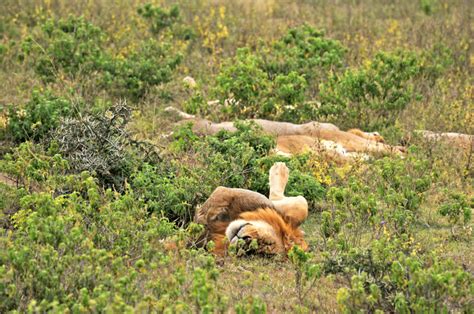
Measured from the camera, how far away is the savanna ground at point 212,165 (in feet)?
16.6

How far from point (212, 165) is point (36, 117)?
2080 mm

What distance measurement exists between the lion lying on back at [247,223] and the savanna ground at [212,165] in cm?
14

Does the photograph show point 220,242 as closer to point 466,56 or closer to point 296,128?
point 296,128

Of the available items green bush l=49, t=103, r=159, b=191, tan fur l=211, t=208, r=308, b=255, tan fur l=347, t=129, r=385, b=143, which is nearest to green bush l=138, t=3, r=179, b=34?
tan fur l=347, t=129, r=385, b=143

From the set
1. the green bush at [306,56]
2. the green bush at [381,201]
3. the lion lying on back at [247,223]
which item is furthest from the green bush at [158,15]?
the lion lying on back at [247,223]

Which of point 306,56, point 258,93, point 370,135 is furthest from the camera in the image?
point 306,56

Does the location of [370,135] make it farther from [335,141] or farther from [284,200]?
[284,200]

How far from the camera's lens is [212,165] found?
747 cm

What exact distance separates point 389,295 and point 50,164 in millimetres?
3289

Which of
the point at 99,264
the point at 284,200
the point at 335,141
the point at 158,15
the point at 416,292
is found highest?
the point at 99,264

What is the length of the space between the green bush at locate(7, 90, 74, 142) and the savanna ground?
0.02 metres

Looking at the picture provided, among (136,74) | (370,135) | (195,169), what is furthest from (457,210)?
(136,74)

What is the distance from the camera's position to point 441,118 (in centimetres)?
1023

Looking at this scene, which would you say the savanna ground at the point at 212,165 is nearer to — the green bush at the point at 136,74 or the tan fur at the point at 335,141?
the green bush at the point at 136,74
